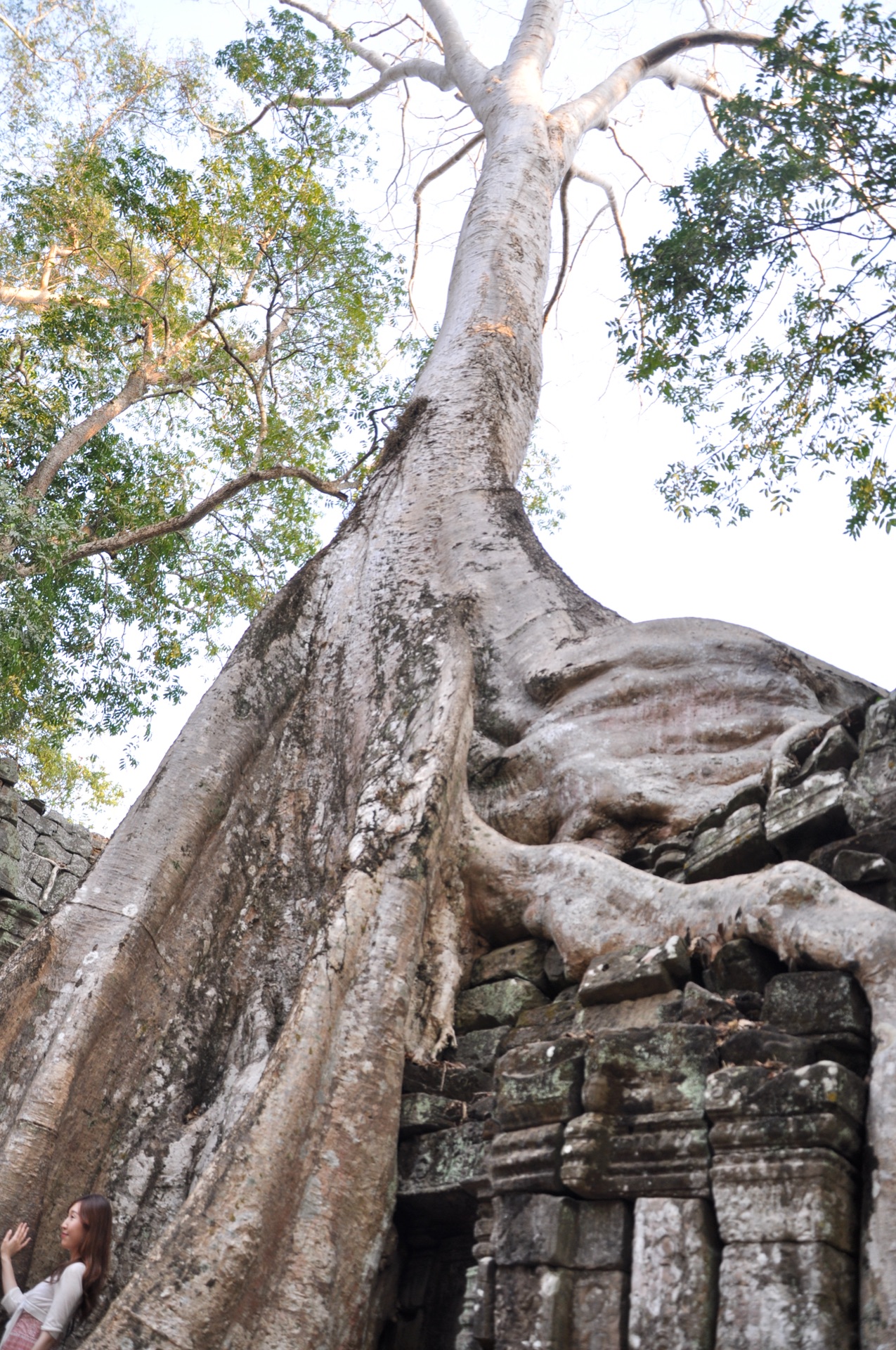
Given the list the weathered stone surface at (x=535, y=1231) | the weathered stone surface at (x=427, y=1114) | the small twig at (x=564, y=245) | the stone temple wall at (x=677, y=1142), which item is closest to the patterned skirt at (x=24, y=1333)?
the stone temple wall at (x=677, y=1142)

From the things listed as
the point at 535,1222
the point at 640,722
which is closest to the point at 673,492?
the point at 640,722

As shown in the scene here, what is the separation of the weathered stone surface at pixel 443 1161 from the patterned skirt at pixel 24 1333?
39.6 inches

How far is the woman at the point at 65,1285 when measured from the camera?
2770 millimetres

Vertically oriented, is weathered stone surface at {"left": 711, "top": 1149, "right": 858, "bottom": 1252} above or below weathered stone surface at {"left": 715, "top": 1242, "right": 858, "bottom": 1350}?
above

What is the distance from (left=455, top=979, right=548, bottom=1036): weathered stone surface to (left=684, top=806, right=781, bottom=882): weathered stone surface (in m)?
0.54

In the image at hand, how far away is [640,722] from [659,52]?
293 inches

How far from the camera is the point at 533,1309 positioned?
2.14 m

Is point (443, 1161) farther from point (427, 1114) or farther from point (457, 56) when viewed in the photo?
point (457, 56)

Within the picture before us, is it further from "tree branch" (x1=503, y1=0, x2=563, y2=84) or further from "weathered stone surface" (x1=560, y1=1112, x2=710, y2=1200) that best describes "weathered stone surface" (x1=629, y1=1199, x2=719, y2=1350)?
"tree branch" (x1=503, y1=0, x2=563, y2=84)

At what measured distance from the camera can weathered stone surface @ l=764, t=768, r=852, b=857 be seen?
265 centimetres

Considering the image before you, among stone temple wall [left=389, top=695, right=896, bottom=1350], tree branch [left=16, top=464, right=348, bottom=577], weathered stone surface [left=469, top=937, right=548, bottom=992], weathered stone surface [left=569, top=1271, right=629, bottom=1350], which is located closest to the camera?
stone temple wall [left=389, top=695, right=896, bottom=1350]

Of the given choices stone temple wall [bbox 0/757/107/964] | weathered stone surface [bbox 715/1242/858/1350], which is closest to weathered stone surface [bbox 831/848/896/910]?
Result: weathered stone surface [bbox 715/1242/858/1350]

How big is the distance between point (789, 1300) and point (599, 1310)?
39 cm

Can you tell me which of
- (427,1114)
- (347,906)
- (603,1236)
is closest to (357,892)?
(347,906)
